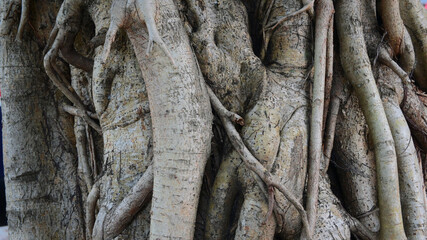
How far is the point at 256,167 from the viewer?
1375mm

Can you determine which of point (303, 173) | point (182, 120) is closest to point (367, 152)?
point (303, 173)

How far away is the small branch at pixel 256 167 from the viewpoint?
53.6 inches

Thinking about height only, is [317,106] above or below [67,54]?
below

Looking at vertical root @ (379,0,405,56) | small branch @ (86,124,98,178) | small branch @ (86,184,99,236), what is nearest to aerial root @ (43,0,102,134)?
small branch @ (86,124,98,178)

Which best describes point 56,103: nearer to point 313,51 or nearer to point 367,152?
point 313,51

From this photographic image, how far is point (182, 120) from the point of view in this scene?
54.9 inches

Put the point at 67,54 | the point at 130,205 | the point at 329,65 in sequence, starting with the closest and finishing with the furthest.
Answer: the point at 130,205 < the point at 329,65 < the point at 67,54

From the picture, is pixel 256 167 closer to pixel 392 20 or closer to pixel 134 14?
pixel 134 14

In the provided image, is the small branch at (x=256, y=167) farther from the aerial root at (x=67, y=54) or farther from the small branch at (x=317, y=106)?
the aerial root at (x=67, y=54)

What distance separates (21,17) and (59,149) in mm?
658

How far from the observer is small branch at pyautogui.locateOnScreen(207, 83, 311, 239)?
4.47 ft

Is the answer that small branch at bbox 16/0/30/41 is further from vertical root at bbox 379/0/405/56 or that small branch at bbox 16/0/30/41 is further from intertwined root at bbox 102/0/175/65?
vertical root at bbox 379/0/405/56

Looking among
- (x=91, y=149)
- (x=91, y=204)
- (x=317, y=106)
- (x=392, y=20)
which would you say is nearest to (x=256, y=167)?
(x=317, y=106)

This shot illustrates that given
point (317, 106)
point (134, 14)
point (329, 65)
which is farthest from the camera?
point (329, 65)
